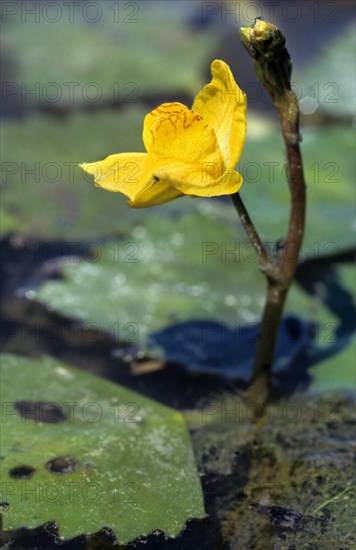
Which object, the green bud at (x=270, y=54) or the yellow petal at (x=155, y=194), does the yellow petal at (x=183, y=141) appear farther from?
the green bud at (x=270, y=54)

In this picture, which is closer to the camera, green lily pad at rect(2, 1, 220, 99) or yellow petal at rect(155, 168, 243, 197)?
yellow petal at rect(155, 168, 243, 197)

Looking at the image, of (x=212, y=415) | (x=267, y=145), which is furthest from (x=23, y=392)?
(x=267, y=145)

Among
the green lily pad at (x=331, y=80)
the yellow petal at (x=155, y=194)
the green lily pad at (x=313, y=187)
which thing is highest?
the yellow petal at (x=155, y=194)

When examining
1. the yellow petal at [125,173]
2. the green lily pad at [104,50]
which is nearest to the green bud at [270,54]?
the yellow petal at [125,173]

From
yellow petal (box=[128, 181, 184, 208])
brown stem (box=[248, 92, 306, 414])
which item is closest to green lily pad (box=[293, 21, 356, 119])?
brown stem (box=[248, 92, 306, 414])

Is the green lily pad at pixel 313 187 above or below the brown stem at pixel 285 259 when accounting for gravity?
below

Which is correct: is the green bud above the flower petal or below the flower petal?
above

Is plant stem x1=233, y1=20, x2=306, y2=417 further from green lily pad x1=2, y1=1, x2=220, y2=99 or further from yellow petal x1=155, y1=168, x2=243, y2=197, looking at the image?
green lily pad x1=2, y1=1, x2=220, y2=99
